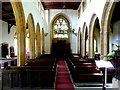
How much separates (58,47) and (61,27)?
2.99 metres

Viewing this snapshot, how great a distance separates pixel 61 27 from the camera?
2055 cm

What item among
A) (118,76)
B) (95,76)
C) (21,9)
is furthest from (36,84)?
(21,9)

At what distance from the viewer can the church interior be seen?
5707mm

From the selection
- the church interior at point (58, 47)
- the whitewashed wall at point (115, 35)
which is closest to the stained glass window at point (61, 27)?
the church interior at point (58, 47)

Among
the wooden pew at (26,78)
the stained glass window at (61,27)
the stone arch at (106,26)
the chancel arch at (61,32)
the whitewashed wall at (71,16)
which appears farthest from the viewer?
the stained glass window at (61,27)

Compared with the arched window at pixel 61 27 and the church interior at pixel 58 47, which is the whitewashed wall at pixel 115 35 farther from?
the arched window at pixel 61 27

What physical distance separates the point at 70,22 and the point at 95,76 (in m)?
14.1

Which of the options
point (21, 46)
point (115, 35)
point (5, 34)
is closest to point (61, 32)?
point (115, 35)

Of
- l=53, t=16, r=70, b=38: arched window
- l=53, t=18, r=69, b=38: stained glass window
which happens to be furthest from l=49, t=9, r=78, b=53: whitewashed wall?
l=53, t=18, r=69, b=38: stained glass window

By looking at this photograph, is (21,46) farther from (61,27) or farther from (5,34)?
(61,27)

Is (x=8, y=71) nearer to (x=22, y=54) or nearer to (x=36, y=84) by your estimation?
(x=36, y=84)

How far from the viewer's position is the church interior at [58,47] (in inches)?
225

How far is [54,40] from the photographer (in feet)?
66.2

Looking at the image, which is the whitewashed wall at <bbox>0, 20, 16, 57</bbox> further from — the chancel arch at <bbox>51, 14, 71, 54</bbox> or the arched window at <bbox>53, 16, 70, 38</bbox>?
the arched window at <bbox>53, 16, 70, 38</bbox>
